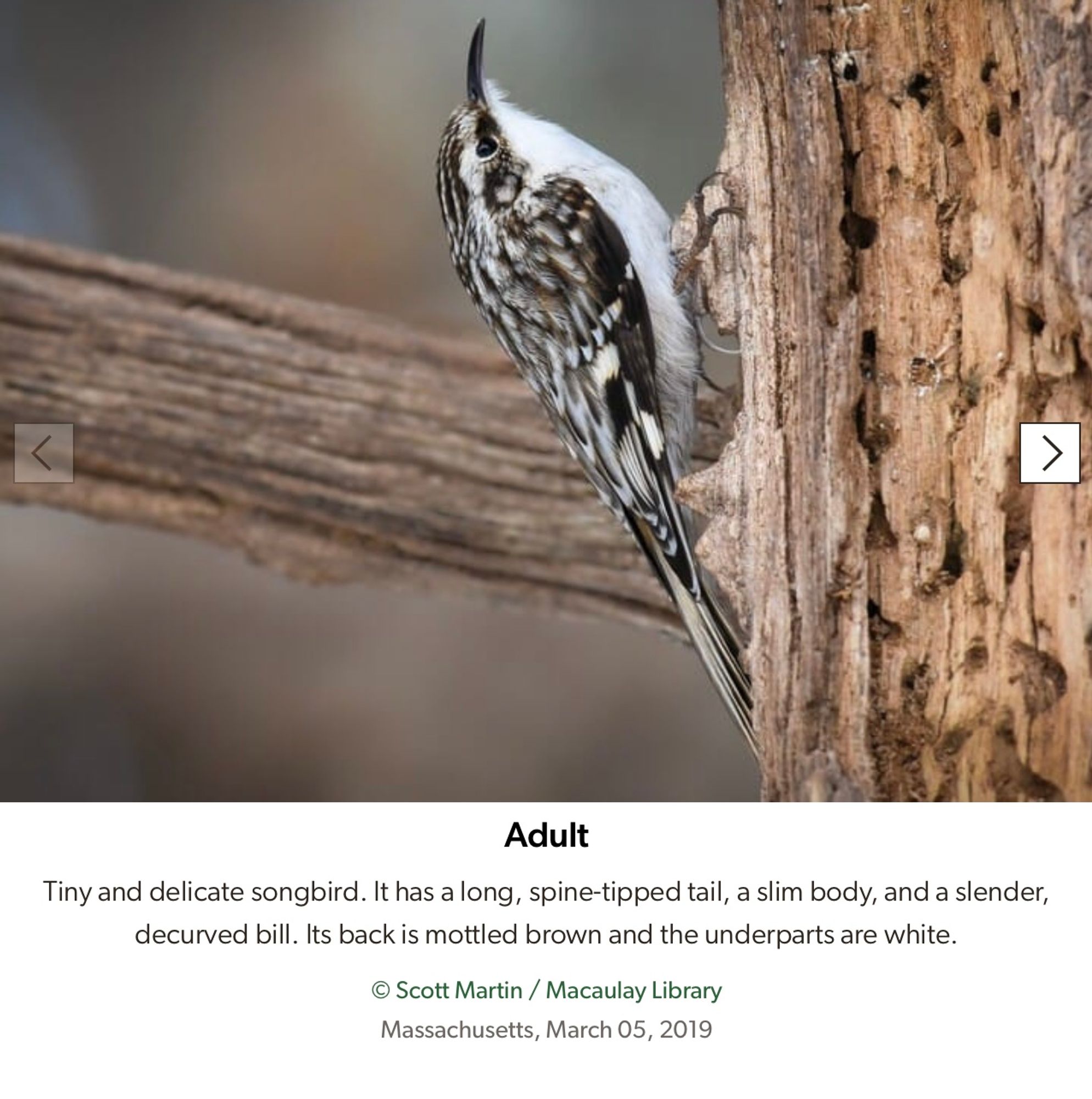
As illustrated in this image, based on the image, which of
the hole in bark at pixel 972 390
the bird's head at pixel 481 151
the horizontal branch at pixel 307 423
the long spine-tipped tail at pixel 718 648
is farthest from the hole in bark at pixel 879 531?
Result: the bird's head at pixel 481 151

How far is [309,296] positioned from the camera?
164 centimetres

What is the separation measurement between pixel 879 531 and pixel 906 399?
11 cm

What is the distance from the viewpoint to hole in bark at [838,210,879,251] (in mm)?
1049

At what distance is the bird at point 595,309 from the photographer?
1.31 m

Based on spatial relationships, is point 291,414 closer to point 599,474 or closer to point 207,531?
point 207,531

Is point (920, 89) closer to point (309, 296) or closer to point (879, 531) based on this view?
point (879, 531)

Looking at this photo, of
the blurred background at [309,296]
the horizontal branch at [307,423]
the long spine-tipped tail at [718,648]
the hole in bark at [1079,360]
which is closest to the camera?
the hole in bark at [1079,360]

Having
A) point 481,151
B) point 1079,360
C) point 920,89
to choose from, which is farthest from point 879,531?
point 481,151

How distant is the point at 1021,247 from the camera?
100 centimetres

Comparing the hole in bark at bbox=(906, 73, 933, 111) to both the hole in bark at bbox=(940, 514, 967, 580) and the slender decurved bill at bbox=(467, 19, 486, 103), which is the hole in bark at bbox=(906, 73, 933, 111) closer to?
the hole in bark at bbox=(940, 514, 967, 580)

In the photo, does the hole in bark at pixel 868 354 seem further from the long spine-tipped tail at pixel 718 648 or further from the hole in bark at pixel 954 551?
the long spine-tipped tail at pixel 718 648

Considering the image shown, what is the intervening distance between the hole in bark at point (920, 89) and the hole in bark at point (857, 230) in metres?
0.09

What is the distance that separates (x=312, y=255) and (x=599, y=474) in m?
0.51

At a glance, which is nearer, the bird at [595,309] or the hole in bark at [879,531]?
the hole in bark at [879,531]
